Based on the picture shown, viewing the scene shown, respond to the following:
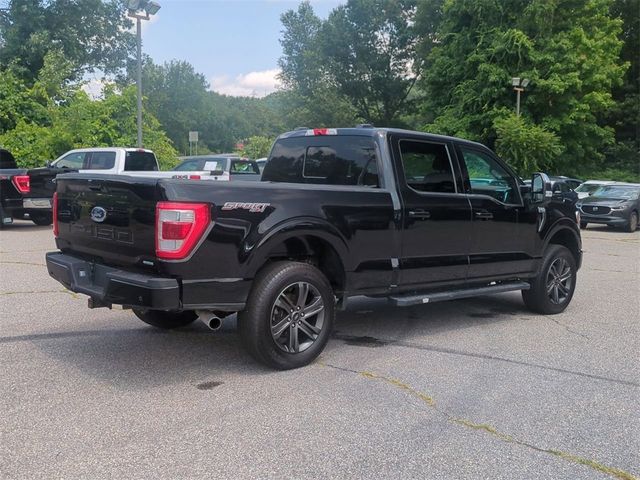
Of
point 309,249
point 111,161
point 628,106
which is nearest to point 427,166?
point 309,249

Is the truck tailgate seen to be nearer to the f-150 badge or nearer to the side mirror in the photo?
the f-150 badge

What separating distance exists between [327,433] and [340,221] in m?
1.83

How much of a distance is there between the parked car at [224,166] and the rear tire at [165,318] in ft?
36.3

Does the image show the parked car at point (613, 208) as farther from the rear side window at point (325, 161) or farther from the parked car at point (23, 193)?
the rear side window at point (325, 161)

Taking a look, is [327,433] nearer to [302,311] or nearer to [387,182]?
[302,311]

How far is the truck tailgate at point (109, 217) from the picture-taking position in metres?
4.37

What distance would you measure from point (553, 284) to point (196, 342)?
13.4 feet

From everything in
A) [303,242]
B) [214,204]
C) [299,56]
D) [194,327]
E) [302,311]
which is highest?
[299,56]

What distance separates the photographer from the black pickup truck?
4312 mm

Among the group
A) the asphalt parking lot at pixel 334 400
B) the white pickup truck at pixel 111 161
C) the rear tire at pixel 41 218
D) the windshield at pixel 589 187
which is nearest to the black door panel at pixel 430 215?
the asphalt parking lot at pixel 334 400

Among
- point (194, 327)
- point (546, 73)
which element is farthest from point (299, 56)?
point (194, 327)

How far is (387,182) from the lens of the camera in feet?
17.9

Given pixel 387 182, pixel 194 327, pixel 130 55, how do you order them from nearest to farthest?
pixel 387 182 → pixel 194 327 → pixel 130 55

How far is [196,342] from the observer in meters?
5.69
